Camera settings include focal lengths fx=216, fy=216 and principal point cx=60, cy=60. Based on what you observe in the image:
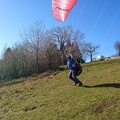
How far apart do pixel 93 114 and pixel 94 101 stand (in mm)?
1030

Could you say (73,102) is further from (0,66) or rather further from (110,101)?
(0,66)

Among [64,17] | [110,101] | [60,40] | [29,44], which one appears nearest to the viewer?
[110,101]

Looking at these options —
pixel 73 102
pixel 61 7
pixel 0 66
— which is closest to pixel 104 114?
pixel 73 102

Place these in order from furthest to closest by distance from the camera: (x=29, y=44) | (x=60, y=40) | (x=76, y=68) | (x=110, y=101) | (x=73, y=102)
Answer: (x=60, y=40) < (x=29, y=44) < (x=76, y=68) < (x=73, y=102) < (x=110, y=101)

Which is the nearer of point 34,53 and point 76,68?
point 76,68

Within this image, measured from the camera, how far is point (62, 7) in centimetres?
1136

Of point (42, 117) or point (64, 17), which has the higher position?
point (64, 17)

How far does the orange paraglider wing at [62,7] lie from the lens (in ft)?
35.9

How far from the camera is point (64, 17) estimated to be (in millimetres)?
12219

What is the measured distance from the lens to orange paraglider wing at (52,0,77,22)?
1093cm

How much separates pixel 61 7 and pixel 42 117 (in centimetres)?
604

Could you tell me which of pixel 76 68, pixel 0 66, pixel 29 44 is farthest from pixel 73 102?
pixel 0 66

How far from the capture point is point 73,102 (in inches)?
341

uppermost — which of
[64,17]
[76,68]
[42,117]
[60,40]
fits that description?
[60,40]
